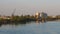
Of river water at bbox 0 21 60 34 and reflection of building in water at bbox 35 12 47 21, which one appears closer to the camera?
river water at bbox 0 21 60 34

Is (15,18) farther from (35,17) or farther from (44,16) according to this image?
(44,16)

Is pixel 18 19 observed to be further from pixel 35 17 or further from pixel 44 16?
pixel 44 16

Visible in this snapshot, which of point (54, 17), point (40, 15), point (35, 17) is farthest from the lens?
point (54, 17)

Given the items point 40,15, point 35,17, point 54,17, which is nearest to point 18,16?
point 35,17

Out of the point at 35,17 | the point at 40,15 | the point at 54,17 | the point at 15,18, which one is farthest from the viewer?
the point at 54,17

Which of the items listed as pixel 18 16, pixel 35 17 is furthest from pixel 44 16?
pixel 18 16

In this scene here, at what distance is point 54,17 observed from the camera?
46.7m

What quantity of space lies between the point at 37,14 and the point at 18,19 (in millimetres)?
11962

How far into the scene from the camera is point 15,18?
85.6ft

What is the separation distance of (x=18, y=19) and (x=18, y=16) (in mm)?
1611

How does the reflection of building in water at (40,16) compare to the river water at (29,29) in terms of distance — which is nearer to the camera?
the river water at (29,29)

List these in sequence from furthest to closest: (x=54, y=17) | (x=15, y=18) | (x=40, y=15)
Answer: (x=54, y=17) → (x=40, y=15) → (x=15, y=18)

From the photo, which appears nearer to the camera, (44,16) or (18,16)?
(18,16)

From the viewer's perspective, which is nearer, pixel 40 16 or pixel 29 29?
pixel 29 29
